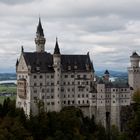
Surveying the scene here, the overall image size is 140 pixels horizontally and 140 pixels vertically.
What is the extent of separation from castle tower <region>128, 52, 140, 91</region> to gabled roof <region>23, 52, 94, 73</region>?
11947 mm

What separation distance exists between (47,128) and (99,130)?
13706 millimetres

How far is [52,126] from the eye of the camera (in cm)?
8569

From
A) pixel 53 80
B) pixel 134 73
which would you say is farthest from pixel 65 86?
pixel 134 73

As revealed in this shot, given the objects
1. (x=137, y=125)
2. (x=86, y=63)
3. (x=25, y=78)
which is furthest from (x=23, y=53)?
(x=137, y=125)

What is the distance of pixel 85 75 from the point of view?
102 meters

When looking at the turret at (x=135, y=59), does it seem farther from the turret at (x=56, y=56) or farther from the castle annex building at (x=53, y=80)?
the turret at (x=56, y=56)

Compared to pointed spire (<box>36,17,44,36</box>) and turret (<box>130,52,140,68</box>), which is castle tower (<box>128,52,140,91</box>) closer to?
turret (<box>130,52,140,68</box>)

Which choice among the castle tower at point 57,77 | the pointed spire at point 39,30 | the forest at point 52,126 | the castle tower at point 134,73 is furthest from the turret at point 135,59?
the pointed spire at point 39,30

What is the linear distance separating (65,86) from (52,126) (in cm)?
1600

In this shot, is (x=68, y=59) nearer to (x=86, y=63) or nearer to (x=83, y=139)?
(x=86, y=63)

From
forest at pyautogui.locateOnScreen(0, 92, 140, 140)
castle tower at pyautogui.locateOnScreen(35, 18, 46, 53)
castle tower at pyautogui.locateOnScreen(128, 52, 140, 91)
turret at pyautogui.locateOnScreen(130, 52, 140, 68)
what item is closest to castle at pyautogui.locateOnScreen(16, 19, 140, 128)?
castle tower at pyautogui.locateOnScreen(35, 18, 46, 53)

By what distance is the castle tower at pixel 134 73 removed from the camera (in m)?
110

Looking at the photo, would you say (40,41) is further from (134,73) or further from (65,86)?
(134,73)

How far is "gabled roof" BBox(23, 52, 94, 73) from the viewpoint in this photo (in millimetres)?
97375
